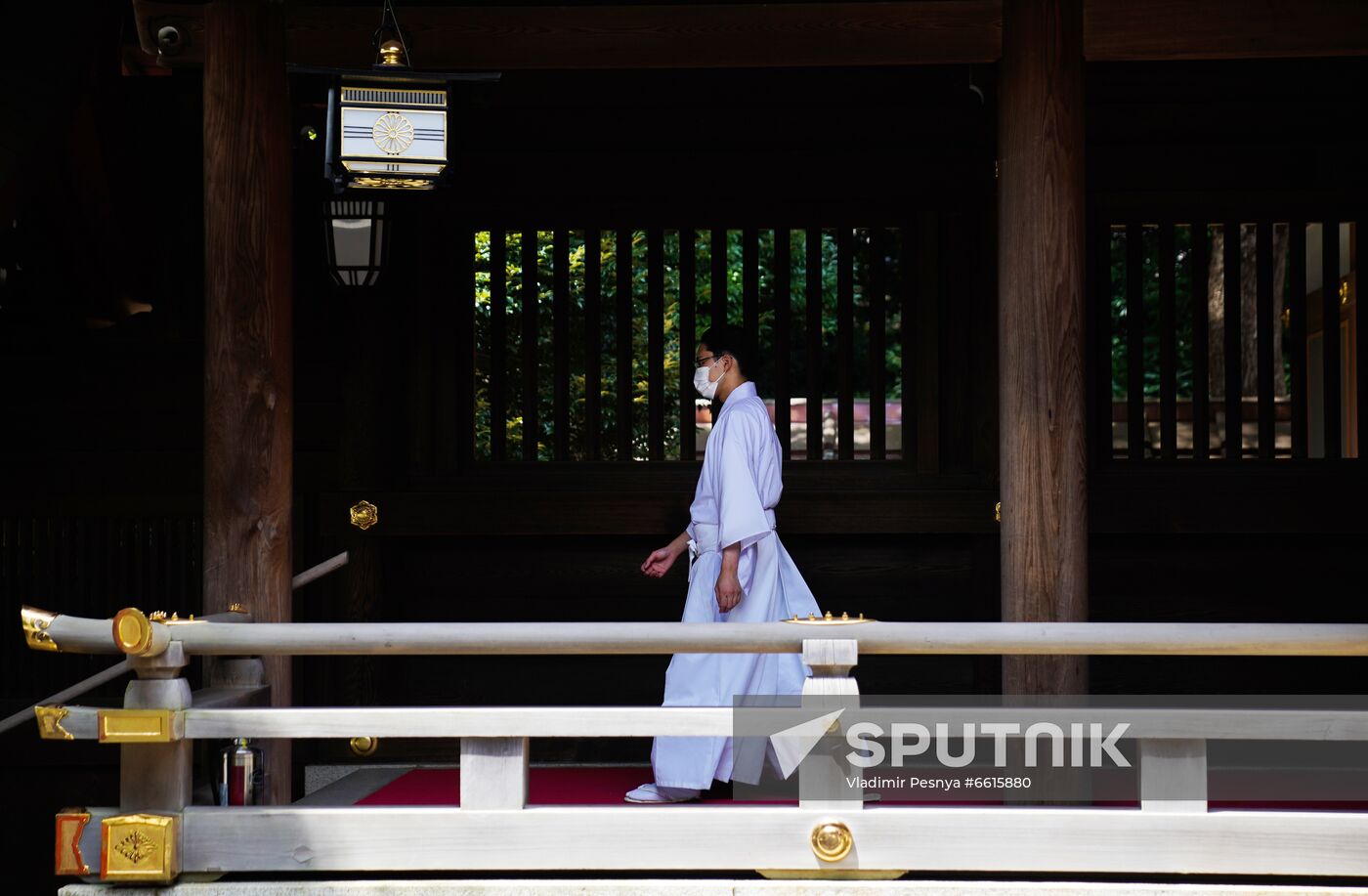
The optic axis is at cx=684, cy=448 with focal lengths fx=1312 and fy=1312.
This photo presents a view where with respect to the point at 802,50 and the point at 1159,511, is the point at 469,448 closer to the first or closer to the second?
the point at 802,50

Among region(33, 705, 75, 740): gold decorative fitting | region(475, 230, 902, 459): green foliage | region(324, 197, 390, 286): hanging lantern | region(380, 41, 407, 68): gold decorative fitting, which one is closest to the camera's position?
region(33, 705, 75, 740): gold decorative fitting

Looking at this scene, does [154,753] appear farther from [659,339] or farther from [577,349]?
[577,349]

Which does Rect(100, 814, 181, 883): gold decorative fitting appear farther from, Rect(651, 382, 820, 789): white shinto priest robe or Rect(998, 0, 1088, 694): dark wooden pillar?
Rect(998, 0, 1088, 694): dark wooden pillar

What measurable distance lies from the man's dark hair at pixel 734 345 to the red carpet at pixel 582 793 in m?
1.86

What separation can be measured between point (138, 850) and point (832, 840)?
2.36m

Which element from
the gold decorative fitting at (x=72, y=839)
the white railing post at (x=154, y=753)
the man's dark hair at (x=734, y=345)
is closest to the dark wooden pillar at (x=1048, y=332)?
the man's dark hair at (x=734, y=345)

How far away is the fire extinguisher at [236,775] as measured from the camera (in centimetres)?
494

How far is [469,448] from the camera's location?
722cm

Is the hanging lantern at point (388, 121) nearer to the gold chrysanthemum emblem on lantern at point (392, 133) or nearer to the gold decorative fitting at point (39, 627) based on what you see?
the gold chrysanthemum emblem on lantern at point (392, 133)

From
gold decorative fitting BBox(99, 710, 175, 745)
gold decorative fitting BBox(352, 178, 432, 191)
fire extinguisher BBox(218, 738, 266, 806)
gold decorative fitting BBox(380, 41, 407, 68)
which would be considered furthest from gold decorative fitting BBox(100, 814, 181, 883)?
gold decorative fitting BBox(380, 41, 407, 68)

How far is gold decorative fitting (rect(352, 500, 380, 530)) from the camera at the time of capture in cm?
693

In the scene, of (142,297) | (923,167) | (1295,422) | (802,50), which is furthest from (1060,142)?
(142,297)

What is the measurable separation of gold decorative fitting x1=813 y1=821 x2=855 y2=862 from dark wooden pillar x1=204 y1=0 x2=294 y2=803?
2.22m

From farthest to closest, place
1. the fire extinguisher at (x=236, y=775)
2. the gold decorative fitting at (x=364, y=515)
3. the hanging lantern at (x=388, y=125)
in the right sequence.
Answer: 1. the gold decorative fitting at (x=364, y=515)
2. the hanging lantern at (x=388, y=125)
3. the fire extinguisher at (x=236, y=775)
